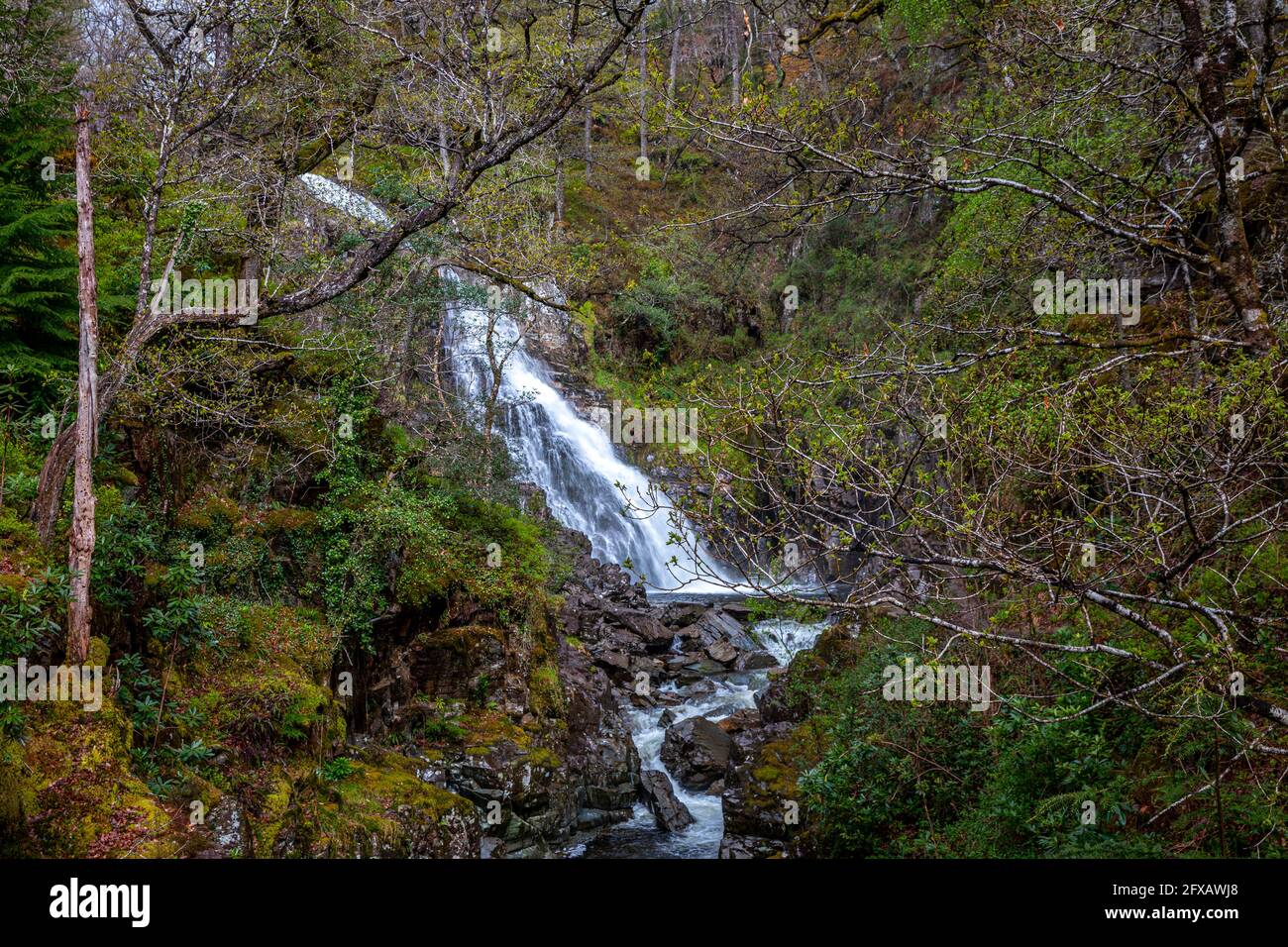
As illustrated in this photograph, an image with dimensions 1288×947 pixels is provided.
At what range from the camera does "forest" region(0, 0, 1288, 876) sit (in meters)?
5.02

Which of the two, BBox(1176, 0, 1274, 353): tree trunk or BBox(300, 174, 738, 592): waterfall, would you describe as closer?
BBox(1176, 0, 1274, 353): tree trunk

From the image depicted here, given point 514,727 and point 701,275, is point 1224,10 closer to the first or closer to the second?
point 514,727

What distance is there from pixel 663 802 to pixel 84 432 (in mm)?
8543

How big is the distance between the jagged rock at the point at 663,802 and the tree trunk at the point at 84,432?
755 cm

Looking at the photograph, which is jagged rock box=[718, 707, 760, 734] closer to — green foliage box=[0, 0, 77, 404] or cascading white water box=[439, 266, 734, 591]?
cascading white water box=[439, 266, 734, 591]

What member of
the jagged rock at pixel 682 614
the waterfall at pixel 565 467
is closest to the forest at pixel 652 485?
the jagged rock at pixel 682 614

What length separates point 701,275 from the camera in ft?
104

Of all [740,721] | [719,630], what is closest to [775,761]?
[740,721]

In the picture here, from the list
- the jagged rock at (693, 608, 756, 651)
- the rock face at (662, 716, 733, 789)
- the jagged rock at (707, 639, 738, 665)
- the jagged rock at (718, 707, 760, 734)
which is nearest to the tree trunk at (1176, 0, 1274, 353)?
the rock face at (662, 716, 733, 789)

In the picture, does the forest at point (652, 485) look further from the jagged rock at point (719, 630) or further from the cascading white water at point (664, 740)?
the jagged rock at point (719, 630)

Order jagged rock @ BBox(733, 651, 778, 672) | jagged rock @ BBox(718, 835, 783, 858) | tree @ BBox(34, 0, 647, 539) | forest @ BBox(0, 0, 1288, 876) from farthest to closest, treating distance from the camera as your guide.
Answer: jagged rock @ BBox(733, 651, 778, 672) → jagged rock @ BBox(718, 835, 783, 858) → tree @ BBox(34, 0, 647, 539) → forest @ BBox(0, 0, 1288, 876)

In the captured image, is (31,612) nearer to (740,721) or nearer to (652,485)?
(652,485)

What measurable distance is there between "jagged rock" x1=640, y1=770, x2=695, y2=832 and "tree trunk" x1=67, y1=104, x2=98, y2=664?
755cm

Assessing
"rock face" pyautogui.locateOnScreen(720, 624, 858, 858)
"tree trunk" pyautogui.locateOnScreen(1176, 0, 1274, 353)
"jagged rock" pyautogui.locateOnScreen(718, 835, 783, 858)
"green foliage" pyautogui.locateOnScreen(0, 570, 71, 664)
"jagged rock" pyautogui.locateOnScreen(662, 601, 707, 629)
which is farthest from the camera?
"jagged rock" pyautogui.locateOnScreen(662, 601, 707, 629)
